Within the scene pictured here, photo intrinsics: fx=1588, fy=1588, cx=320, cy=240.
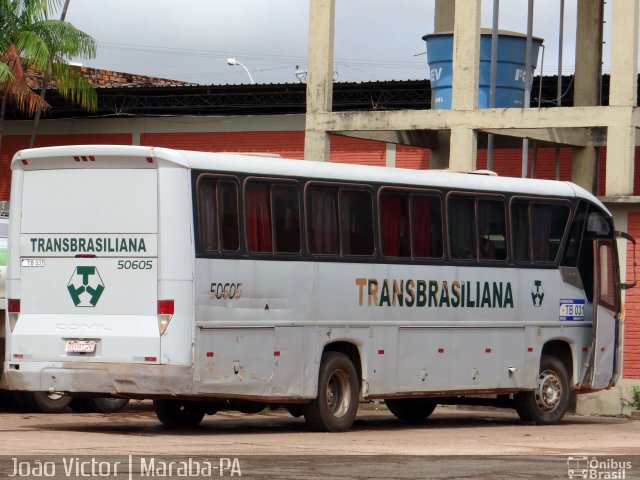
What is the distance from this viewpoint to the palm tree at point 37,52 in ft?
111


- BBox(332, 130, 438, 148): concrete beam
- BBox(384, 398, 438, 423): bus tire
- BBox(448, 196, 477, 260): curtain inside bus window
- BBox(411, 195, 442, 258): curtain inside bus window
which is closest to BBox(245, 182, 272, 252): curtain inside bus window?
BBox(411, 195, 442, 258): curtain inside bus window

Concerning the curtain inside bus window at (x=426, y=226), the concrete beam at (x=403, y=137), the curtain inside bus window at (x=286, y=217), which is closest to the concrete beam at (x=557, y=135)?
the concrete beam at (x=403, y=137)

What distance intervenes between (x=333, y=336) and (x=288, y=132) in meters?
14.6

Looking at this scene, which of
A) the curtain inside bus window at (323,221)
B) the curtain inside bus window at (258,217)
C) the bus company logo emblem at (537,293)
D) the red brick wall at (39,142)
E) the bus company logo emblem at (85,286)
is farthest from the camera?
the red brick wall at (39,142)

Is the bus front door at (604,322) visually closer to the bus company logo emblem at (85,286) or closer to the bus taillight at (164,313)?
the bus taillight at (164,313)

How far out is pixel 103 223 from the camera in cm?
1673

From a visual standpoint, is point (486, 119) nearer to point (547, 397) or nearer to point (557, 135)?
point (557, 135)

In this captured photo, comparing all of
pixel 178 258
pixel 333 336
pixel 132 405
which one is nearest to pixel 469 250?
pixel 333 336

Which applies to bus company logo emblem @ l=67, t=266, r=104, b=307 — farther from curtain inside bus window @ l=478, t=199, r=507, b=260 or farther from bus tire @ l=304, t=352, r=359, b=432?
curtain inside bus window @ l=478, t=199, r=507, b=260

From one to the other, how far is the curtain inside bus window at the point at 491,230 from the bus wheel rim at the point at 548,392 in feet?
6.21

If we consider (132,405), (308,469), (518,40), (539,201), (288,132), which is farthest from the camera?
(288,132)

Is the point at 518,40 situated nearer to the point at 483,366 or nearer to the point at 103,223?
the point at 483,366

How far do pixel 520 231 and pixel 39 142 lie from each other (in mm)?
17895

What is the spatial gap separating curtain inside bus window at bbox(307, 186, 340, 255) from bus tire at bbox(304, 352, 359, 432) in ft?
4.04
